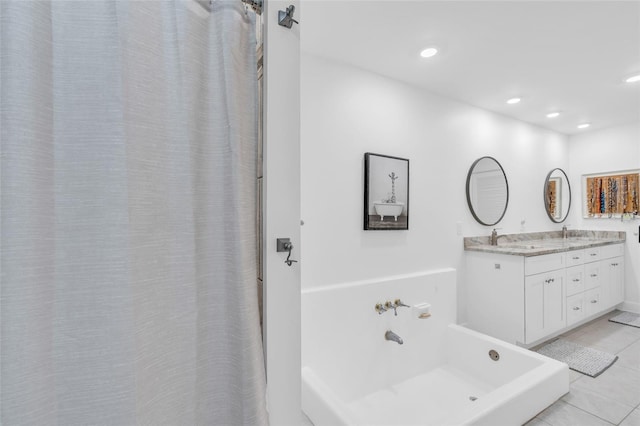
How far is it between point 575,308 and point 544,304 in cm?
69

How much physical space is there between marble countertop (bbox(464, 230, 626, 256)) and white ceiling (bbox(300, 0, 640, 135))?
1473mm

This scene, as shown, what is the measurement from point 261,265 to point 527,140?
3.95 meters

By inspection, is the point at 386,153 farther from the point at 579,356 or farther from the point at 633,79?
the point at 579,356

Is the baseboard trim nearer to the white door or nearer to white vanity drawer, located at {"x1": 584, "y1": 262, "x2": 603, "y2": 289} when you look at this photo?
white vanity drawer, located at {"x1": 584, "y1": 262, "x2": 603, "y2": 289}

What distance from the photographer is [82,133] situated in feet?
2.26

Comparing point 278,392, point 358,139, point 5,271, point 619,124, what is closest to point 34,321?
point 5,271

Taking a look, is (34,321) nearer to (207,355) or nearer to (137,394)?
(137,394)

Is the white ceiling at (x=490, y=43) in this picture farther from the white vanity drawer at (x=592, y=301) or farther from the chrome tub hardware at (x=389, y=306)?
the white vanity drawer at (x=592, y=301)

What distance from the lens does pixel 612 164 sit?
3871 millimetres

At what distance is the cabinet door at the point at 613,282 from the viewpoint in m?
3.46

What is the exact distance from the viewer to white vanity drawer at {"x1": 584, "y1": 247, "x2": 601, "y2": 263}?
10.5 ft

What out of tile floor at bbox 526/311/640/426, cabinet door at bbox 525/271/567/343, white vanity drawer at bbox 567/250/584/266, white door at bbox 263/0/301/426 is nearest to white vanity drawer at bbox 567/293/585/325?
cabinet door at bbox 525/271/567/343

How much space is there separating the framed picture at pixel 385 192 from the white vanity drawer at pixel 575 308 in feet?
6.75

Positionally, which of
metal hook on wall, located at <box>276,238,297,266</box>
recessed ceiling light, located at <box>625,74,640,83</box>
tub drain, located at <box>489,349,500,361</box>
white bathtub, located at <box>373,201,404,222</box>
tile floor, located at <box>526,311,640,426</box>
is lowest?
tile floor, located at <box>526,311,640,426</box>
